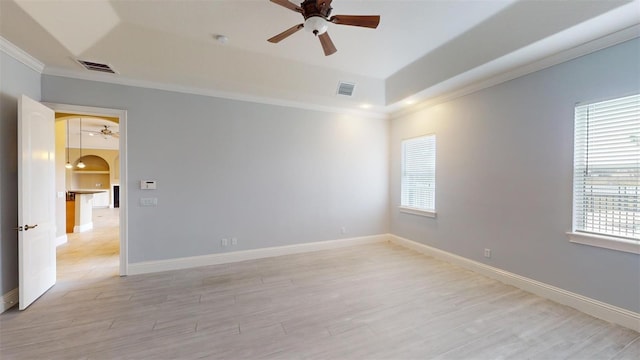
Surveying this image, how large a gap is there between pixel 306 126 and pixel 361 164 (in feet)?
4.77

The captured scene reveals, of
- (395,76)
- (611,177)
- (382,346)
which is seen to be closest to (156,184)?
(382,346)

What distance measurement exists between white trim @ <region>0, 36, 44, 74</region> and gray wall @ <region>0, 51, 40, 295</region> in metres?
0.05

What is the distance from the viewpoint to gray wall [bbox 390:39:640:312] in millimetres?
2559

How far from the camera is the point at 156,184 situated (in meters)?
3.82

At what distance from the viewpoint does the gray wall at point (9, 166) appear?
2.68m

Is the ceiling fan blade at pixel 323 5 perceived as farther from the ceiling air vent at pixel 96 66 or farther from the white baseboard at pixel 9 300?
the white baseboard at pixel 9 300

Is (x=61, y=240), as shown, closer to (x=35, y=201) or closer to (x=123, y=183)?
(x=123, y=183)

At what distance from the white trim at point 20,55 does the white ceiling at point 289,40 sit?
0.25ft

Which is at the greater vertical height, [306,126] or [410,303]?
[306,126]

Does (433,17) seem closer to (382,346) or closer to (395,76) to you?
(395,76)

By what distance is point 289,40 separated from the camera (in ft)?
10.7

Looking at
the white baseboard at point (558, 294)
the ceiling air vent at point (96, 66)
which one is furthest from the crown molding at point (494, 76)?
the ceiling air vent at point (96, 66)

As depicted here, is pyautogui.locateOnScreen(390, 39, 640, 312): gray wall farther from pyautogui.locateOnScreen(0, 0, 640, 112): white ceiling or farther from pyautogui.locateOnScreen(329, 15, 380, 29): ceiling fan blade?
pyautogui.locateOnScreen(329, 15, 380, 29): ceiling fan blade

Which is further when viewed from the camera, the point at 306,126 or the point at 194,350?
the point at 306,126
